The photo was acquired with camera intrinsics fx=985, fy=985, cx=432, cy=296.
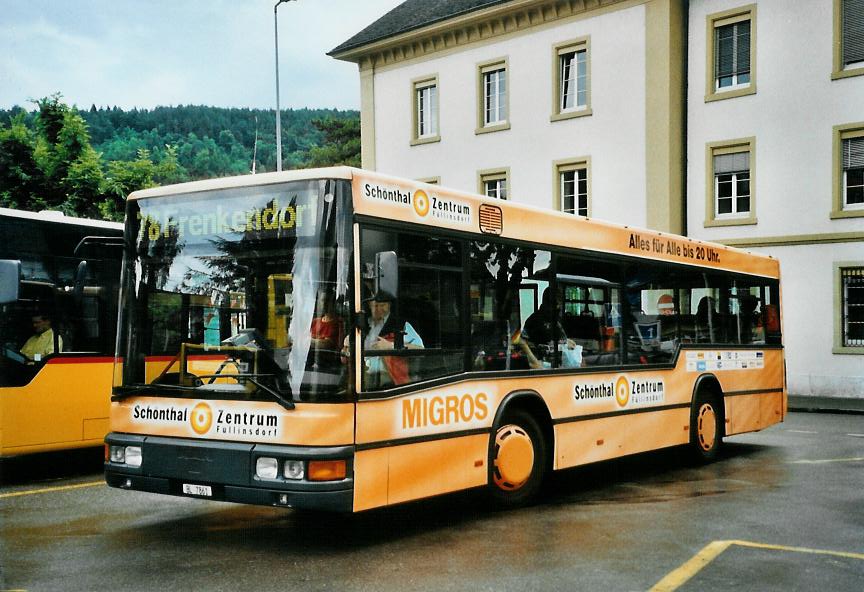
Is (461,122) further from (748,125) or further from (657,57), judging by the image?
(748,125)

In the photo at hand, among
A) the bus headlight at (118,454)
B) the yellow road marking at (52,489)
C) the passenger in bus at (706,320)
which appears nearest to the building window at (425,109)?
the passenger in bus at (706,320)

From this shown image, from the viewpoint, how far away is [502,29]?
30.6m

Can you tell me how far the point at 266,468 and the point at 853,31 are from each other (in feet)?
72.1

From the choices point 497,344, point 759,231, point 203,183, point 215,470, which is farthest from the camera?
point 759,231

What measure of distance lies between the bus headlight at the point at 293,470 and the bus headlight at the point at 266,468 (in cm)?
7

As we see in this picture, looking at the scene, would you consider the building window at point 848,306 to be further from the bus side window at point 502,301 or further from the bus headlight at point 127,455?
the bus headlight at point 127,455

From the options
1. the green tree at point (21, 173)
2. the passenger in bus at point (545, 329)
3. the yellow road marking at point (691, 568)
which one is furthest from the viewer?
the green tree at point (21, 173)

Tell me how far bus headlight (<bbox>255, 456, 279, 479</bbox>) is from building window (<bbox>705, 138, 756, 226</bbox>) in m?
21.1

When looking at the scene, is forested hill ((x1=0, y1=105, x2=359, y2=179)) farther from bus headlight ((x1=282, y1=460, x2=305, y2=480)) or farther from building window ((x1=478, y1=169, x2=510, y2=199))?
bus headlight ((x1=282, y1=460, x2=305, y2=480))

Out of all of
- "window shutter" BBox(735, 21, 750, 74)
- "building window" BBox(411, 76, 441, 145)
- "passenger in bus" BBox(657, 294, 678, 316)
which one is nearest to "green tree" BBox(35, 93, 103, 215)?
"building window" BBox(411, 76, 441, 145)

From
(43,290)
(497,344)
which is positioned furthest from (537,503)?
(43,290)

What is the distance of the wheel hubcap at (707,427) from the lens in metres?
11.8

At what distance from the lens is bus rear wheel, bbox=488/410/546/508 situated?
8281 millimetres

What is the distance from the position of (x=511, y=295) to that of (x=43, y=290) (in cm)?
500
